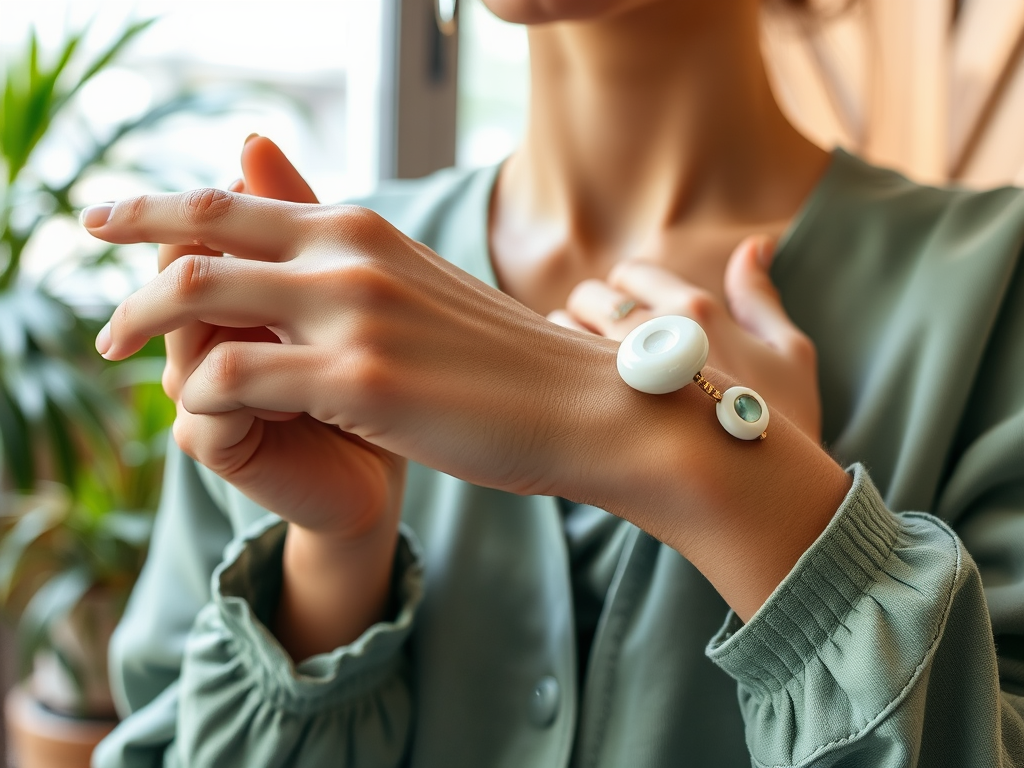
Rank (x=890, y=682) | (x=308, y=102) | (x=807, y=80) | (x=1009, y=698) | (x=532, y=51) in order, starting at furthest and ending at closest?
(x=308, y=102) < (x=807, y=80) < (x=532, y=51) < (x=1009, y=698) < (x=890, y=682)

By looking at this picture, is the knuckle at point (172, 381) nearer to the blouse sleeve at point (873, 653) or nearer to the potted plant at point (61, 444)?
the blouse sleeve at point (873, 653)

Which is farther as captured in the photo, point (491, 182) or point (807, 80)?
point (807, 80)

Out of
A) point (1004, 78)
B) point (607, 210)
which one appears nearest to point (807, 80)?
point (1004, 78)

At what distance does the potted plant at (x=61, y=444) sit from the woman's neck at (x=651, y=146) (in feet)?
2.78

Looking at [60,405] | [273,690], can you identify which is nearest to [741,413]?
[273,690]

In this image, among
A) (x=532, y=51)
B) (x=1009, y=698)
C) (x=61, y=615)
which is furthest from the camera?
(x=61, y=615)

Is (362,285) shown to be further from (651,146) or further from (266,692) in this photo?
(651,146)

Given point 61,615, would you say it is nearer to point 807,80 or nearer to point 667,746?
point 667,746

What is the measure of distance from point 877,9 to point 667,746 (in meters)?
1.43

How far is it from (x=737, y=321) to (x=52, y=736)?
121 centimetres

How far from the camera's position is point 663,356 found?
52 cm

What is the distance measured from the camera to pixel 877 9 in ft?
5.29

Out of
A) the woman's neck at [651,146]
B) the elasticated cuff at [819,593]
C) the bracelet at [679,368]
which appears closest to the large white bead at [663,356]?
the bracelet at [679,368]

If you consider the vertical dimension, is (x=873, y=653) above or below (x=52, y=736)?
above
